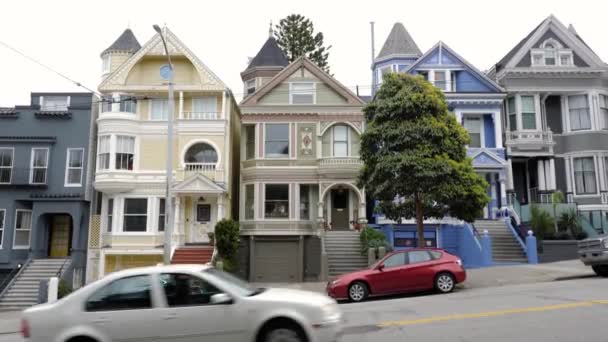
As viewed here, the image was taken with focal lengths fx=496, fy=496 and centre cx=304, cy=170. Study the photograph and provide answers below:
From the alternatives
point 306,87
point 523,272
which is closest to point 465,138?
point 523,272

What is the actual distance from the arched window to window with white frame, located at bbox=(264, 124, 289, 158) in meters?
2.77

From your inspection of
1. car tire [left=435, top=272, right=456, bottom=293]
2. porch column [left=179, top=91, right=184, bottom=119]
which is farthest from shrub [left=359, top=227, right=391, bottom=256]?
porch column [left=179, top=91, right=184, bottom=119]

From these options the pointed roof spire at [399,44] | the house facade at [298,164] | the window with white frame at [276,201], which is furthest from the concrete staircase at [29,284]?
the pointed roof spire at [399,44]

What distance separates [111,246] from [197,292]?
18.7 metres

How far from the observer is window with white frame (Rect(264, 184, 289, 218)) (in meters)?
25.3

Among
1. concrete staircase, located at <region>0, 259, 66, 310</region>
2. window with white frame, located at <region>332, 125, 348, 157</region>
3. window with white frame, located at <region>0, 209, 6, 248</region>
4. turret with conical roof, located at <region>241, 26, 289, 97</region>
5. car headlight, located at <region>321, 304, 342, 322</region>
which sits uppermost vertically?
turret with conical roof, located at <region>241, 26, 289, 97</region>

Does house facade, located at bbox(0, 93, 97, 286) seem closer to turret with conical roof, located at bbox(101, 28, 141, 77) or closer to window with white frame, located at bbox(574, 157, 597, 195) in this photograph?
turret with conical roof, located at bbox(101, 28, 141, 77)

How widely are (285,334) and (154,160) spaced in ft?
65.4

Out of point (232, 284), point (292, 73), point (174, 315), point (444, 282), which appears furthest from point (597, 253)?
point (292, 73)

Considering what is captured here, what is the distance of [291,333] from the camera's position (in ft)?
22.2

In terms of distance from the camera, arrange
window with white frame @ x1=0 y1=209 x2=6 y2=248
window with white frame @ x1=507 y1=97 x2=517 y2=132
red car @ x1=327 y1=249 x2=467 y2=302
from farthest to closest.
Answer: window with white frame @ x1=507 y1=97 x2=517 y2=132 < window with white frame @ x1=0 y1=209 x2=6 y2=248 < red car @ x1=327 y1=249 x2=467 y2=302

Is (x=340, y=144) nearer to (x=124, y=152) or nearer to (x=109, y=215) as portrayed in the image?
(x=124, y=152)

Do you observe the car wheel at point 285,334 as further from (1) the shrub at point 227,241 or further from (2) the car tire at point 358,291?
(1) the shrub at point 227,241

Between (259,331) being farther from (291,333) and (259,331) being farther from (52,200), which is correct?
(52,200)
